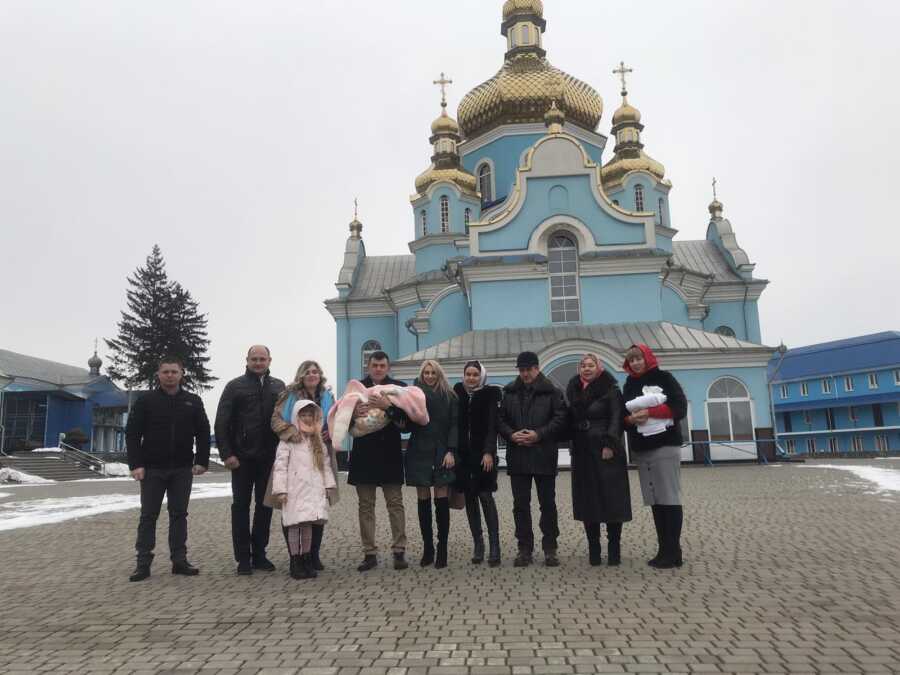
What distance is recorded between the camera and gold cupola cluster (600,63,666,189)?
108 feet

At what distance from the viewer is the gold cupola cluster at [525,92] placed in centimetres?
3166

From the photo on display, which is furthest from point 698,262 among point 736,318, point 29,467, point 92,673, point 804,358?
point 92,673

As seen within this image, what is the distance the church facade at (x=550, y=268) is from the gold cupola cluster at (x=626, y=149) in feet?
0.21

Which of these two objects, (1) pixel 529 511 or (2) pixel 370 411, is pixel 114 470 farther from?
(1) pixel 529 511

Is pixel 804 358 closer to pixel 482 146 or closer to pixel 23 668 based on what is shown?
pixel 482 146

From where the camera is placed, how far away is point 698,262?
35.0 m

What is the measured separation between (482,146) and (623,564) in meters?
28.6

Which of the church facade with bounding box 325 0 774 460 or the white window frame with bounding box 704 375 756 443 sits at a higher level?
the church facade with bounding box 325 0 774 460

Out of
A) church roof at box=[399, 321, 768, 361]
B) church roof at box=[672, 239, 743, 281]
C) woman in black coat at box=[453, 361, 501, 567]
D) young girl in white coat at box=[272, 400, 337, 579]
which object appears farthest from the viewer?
church roof at box=[672, 239, 743, 281]

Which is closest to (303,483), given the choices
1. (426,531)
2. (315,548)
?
(315,548)

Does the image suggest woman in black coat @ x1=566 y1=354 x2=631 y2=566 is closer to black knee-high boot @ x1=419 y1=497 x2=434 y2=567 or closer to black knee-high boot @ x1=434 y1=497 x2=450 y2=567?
black knee-high boot @ x1=434 y1=497 x2=450 y2=567

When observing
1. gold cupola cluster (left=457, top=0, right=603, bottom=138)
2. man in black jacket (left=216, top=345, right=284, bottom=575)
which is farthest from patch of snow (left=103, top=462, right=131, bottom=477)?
man in black jacket (left=216, top=345, right=284, bottom=575)

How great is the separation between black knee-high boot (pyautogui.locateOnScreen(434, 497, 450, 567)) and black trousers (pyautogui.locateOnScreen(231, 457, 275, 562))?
1.48 meters

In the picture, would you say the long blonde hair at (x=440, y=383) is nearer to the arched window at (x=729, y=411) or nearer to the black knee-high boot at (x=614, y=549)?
the black knee-high boot at (x=614, y=549)
